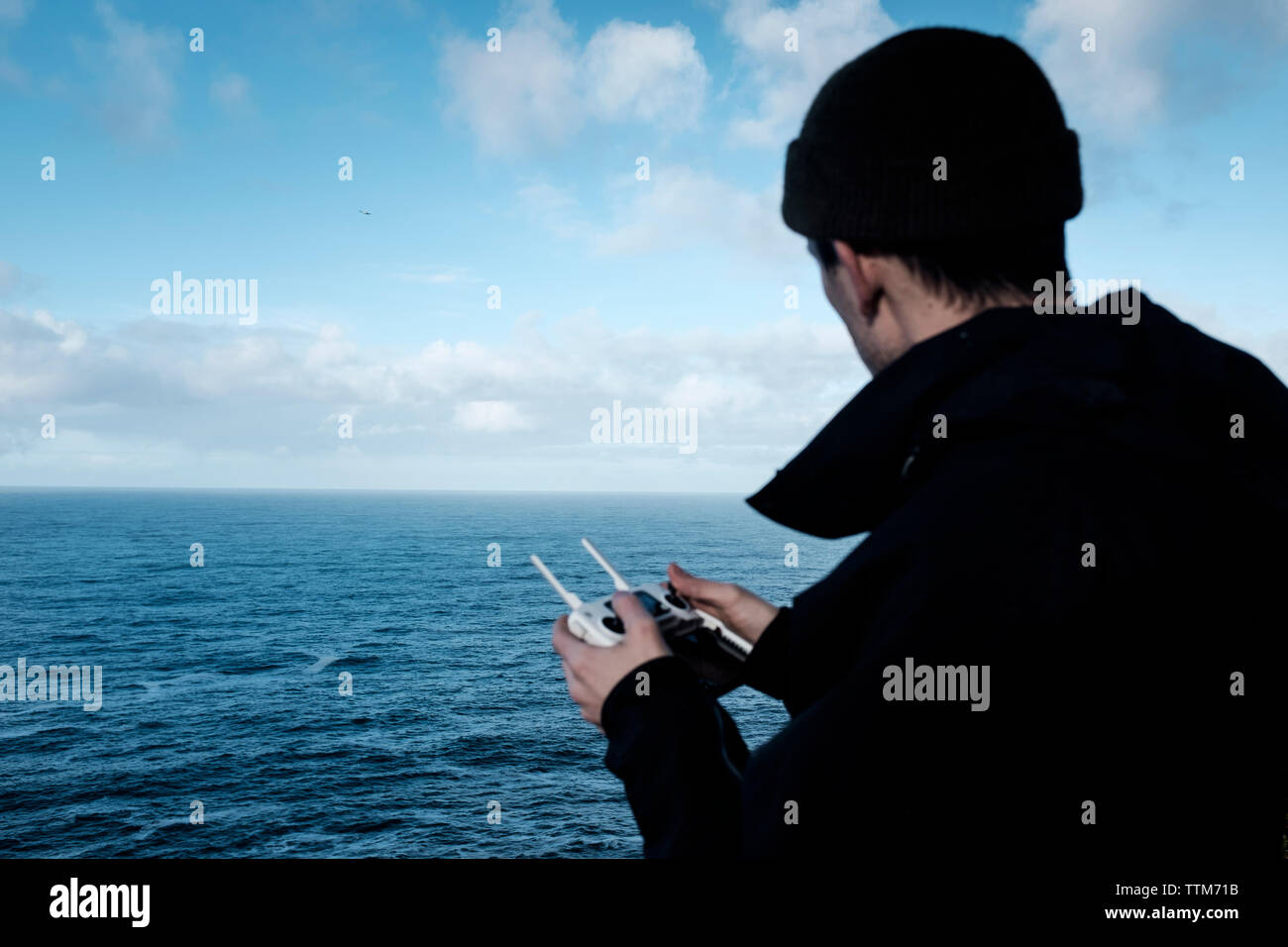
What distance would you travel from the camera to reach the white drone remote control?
6.36 feet

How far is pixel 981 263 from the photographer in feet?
4.98

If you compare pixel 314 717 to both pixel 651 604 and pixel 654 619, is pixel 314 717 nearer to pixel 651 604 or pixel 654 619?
pixel 651 604

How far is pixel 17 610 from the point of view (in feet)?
352

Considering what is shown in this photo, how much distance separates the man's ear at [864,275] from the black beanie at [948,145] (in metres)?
0.04

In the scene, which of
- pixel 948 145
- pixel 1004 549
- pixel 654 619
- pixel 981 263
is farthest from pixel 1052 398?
pixel 654 619

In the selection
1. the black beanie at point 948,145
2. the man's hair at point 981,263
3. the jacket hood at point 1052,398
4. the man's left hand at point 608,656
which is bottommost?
the man's left hand at point 608,656

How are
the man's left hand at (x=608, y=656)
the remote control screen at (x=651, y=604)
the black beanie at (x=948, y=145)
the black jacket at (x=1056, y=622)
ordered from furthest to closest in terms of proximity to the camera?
the remote control screen at (x=651, y=604) → the man's left hand at (x=608, y=656) → the black beanie at (x=948, y=145) → the black jacket at (x=1056, y=622)

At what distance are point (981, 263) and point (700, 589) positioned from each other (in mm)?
1453

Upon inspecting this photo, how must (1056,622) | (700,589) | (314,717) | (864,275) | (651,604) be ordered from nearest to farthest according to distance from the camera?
1. (1056,622)
2. (864,275)
3. (651,604)
4. (700,589)
5. (314,717)

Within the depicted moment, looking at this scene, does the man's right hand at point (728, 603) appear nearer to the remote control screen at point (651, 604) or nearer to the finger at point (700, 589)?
the finger at point (700, 589)

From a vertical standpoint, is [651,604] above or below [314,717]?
above

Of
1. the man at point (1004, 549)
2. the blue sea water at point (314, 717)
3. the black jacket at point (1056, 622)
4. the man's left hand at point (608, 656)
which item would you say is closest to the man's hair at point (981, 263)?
the man at point (1004, 549)

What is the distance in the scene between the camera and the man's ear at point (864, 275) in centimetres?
158
